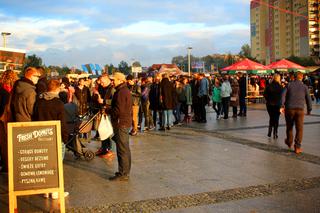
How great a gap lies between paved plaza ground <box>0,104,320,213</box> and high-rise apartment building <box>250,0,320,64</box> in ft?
362

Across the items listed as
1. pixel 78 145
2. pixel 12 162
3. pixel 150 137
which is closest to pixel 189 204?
pixel 12 162

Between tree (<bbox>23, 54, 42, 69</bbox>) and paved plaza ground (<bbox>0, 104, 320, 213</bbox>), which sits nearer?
paved plaza ground (<bbox>0, 104, 320, 213</bbox>)

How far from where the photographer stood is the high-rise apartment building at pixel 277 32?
12288 cm

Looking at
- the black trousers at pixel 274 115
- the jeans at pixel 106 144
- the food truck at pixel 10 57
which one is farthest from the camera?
the food truck at pixel 10 57

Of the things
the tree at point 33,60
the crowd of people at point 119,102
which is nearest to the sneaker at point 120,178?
the crowd of people at point 119,102

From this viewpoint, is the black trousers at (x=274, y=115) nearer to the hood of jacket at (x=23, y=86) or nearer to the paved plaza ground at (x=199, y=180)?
the paved plaza ground at (x=199, y=180)

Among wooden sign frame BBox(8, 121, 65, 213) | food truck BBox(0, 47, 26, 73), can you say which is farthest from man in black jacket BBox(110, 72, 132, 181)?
food truck BBox(0, 47, 26, 73)

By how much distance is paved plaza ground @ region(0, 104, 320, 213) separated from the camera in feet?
18.7

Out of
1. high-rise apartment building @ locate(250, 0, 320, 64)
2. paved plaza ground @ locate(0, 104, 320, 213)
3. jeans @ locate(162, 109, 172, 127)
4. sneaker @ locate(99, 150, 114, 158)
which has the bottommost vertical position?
paved plaza ground @ locate(0, 104, 320, 213)

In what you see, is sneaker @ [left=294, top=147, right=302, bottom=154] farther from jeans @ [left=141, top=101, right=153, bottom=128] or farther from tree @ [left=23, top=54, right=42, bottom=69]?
tree @ [left=23, top=54, right=42, bottom=69]

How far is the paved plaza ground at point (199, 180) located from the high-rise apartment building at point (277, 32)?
110475mm

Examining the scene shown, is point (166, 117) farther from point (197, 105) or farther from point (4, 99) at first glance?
point (4, 99)

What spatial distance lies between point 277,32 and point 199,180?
143912 mm

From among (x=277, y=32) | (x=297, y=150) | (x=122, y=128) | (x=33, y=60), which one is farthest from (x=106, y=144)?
(x=277, y=32)
